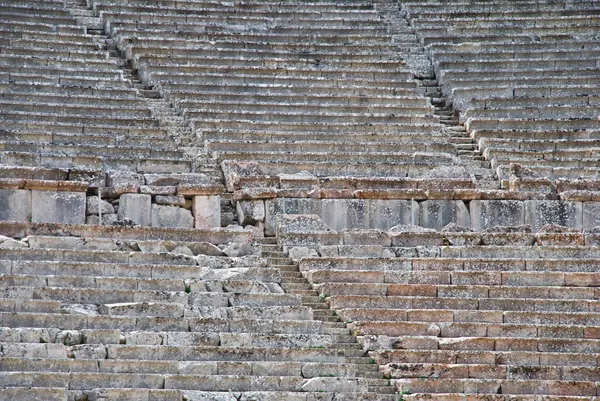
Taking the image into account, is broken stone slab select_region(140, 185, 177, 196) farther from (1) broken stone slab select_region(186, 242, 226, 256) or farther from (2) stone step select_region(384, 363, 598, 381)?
(2) stone step select_region(384, 363, 598, 381)

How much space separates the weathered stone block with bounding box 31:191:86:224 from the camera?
Result: 16141 millimetres

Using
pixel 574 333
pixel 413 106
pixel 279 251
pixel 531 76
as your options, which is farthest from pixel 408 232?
pixel 531 76

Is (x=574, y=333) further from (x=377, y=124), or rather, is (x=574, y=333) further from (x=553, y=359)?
(x=377, y=124)

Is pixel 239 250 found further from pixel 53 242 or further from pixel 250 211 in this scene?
pixel 53 242

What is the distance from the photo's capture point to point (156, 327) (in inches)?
529

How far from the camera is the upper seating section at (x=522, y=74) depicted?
18.4 m

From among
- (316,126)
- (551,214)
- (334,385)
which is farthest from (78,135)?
(334,385)

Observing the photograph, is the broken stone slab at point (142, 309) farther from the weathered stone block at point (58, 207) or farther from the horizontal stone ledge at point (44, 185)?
the horizontal stone ledge at point (44, 185)

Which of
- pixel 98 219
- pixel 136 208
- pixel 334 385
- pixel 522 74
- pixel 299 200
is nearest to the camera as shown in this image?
pixel 334 385

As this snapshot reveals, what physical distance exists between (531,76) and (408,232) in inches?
207

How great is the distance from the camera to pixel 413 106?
765 inches

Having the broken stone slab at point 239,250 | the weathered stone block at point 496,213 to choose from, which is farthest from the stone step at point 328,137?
the broken stone slab at point 239,250

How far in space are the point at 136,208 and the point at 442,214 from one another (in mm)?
Answer: 3232

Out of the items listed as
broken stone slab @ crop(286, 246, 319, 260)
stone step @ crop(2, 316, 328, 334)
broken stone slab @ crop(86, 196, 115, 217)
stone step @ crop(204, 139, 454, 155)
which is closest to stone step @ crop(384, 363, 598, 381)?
stone step @ crop(2, 316, 328, 334)
